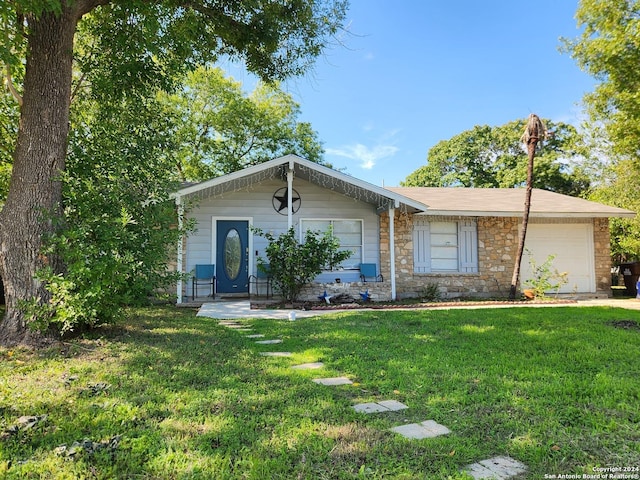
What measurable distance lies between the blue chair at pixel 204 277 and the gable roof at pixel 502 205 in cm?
569

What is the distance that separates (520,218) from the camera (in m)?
11.1

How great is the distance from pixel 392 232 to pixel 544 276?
480cm

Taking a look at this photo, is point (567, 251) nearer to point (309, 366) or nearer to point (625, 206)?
point (625, 206)

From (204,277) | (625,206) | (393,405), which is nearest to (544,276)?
(625,206)

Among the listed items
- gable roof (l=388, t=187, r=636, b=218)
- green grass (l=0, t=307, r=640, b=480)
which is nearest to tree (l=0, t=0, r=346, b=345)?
green grass (l=0, t=307, r=640, b=480)

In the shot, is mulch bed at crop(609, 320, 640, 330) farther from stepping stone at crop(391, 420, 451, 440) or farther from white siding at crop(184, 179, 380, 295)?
white siding at crop(184, 179, 380, 295)

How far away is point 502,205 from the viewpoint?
1130 centimetres

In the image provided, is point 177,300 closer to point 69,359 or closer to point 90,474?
point 69,359

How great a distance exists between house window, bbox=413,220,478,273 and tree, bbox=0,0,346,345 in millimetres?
5610

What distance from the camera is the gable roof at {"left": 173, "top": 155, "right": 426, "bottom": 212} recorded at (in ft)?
29.1

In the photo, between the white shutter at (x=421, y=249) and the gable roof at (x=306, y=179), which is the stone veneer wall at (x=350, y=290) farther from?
the gable roof at (x=306, y=179)

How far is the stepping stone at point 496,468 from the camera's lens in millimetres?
1821

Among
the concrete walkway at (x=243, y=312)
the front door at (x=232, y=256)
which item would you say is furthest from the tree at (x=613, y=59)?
the front door at (x=232, y=256)

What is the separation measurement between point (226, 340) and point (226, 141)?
A: 16.0 metres
